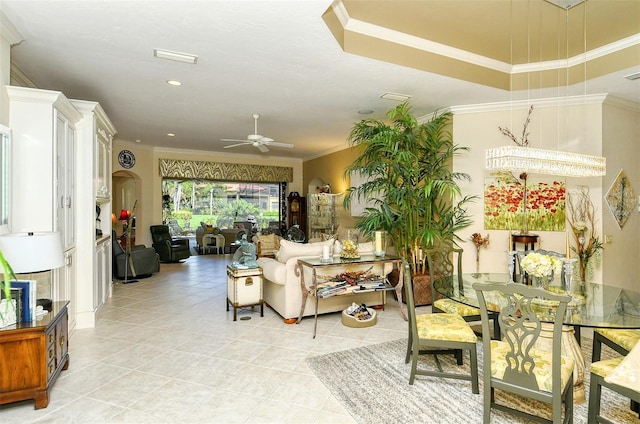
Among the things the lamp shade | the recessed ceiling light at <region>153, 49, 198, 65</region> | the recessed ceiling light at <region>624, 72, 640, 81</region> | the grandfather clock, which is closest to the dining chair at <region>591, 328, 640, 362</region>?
the recessed ceiling light at <region>624, 72, 640, 81</region>

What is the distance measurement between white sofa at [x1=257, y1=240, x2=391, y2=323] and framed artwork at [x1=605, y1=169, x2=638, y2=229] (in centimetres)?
316

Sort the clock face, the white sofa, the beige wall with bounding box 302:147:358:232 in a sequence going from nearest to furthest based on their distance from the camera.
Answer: the white sofa
the beige wall with bounding box 302:147:358:232
the clock face

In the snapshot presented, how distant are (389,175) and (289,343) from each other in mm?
2680

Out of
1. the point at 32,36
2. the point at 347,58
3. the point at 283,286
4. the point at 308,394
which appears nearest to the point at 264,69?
the point at 347,58

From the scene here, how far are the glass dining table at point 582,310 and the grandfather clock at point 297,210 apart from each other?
22.4 ft

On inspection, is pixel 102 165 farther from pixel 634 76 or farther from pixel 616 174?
pixel 616 174

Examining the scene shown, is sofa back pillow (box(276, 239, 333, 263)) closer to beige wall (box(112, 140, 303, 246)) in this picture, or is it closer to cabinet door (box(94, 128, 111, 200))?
cabinet door (box(94, 128, 111, 200))

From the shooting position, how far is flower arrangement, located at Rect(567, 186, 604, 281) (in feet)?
14.8

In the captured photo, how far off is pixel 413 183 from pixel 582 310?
286 cm

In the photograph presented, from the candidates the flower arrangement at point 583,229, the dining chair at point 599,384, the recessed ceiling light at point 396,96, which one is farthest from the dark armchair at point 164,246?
the dining chair at point 599,384

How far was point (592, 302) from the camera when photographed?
2598mm

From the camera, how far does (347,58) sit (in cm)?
340

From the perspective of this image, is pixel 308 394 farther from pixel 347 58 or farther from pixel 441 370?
pixel 347 58

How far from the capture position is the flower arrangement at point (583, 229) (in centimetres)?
451
